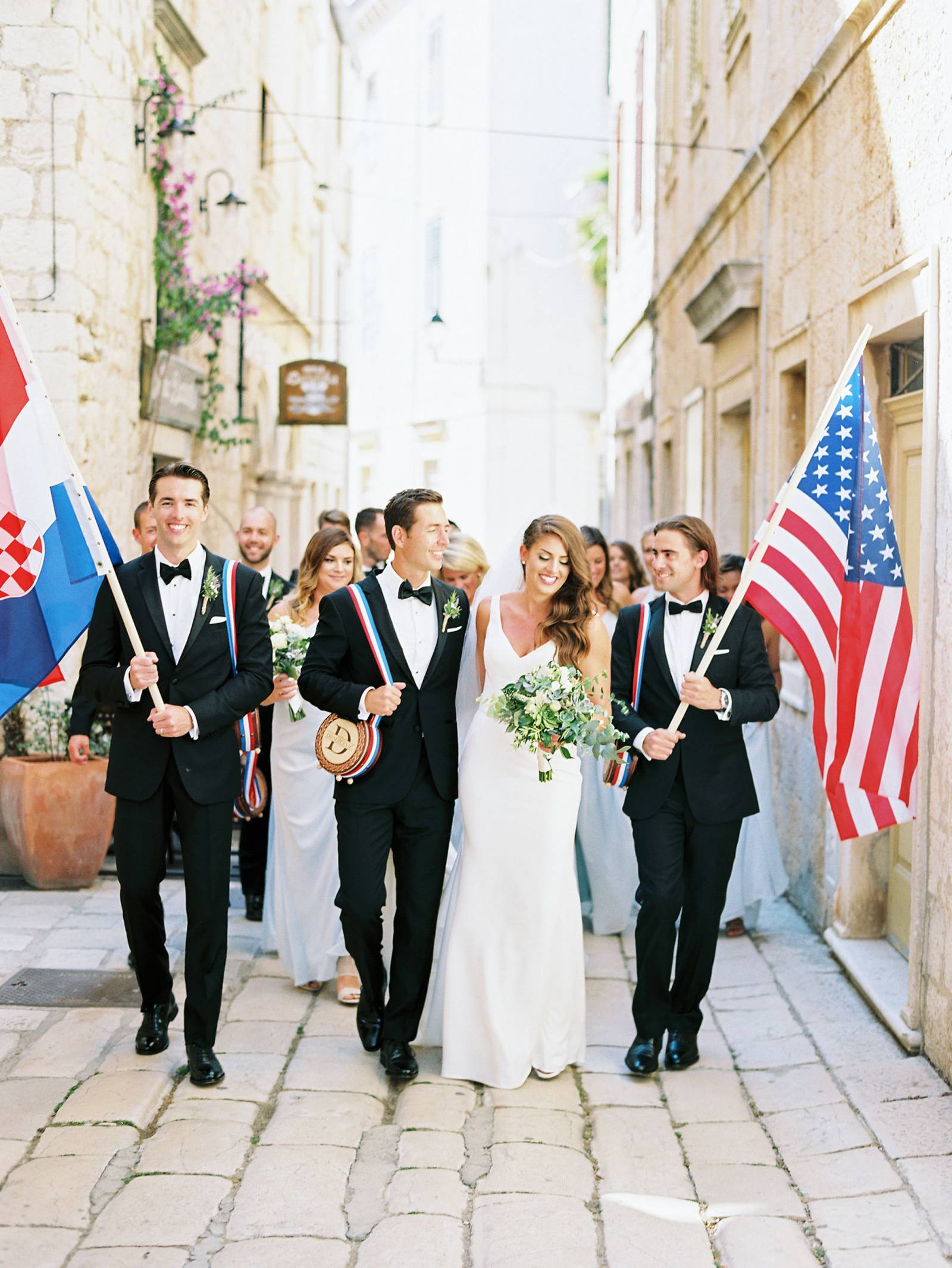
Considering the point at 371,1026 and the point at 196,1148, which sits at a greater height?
the point at 371,1026

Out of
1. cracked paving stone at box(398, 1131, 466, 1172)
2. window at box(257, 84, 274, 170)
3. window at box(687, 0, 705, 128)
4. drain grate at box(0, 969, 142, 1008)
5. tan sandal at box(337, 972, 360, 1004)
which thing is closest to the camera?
cracked paving stone at box(398, 1131, 466, 1172)

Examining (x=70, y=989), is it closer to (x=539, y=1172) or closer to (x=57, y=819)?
(x=57, y=819)

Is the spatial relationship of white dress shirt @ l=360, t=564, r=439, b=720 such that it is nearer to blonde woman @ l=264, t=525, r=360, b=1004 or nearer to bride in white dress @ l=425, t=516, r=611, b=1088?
bride in white dress @ l=425, t=516, r=611, b=1088

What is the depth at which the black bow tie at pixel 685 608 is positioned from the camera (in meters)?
5.26

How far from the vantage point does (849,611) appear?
17.0ft

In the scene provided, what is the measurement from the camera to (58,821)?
25.7 ft

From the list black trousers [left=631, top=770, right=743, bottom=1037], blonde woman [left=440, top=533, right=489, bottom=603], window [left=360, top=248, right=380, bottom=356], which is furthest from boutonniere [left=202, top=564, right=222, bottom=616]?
window [left=360, top=248, right=380, bottom=356]

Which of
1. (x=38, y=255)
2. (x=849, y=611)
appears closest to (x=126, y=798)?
(x=849, y=611)

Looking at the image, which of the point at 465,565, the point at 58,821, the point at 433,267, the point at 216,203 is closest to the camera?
the point at 465,565

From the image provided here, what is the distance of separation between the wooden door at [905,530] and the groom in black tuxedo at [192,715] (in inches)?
113

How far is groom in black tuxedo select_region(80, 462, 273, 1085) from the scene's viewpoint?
16.2 ft

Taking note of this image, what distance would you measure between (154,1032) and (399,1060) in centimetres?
86

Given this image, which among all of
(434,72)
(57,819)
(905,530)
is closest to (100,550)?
(57,819)

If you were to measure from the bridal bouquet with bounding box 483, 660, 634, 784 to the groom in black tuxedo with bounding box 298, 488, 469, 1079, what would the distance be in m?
0.36
